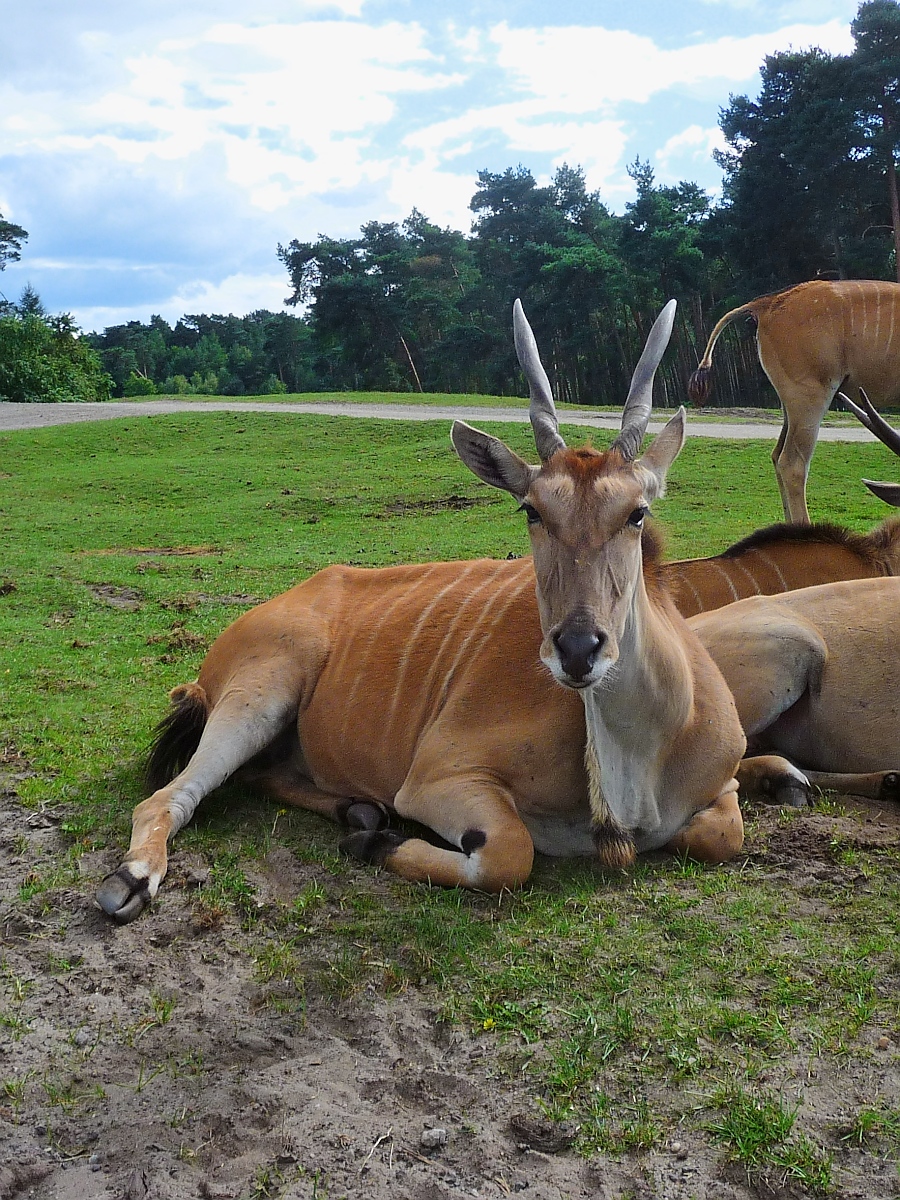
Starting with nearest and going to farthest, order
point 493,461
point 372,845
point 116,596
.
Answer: point 493,461
point 372,845
point 116,596

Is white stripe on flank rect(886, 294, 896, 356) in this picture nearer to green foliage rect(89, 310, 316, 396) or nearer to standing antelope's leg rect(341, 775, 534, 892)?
standing antelope's leg rect(341, 775, 534, 892)

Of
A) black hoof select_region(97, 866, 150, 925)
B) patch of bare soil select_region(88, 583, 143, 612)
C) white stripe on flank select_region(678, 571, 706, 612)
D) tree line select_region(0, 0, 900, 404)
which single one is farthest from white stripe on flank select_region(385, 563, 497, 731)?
tree line select_region(0, 0, 900, 404)

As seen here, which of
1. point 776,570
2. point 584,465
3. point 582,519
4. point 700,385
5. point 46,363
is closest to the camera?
point 582,519

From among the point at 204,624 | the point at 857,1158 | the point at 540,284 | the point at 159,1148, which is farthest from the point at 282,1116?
the point at 540,284

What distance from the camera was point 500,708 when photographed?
340 cm

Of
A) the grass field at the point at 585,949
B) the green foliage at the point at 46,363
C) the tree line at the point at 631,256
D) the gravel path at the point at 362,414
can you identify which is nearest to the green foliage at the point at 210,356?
the tree line at the point at 631,256

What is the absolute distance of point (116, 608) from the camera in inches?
285

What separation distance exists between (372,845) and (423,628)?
897mm

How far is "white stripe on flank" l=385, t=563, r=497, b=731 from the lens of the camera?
3699 millimetres

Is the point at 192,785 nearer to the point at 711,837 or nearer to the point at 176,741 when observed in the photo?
the point at 176,741

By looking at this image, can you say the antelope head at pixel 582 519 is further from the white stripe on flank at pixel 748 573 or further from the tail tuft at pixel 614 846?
the white stripe on flank at pixel 748 573

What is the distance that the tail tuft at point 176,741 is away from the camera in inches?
152

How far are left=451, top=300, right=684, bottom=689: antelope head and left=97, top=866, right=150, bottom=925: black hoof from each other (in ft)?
4.23

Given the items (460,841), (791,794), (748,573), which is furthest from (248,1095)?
(748,573)
